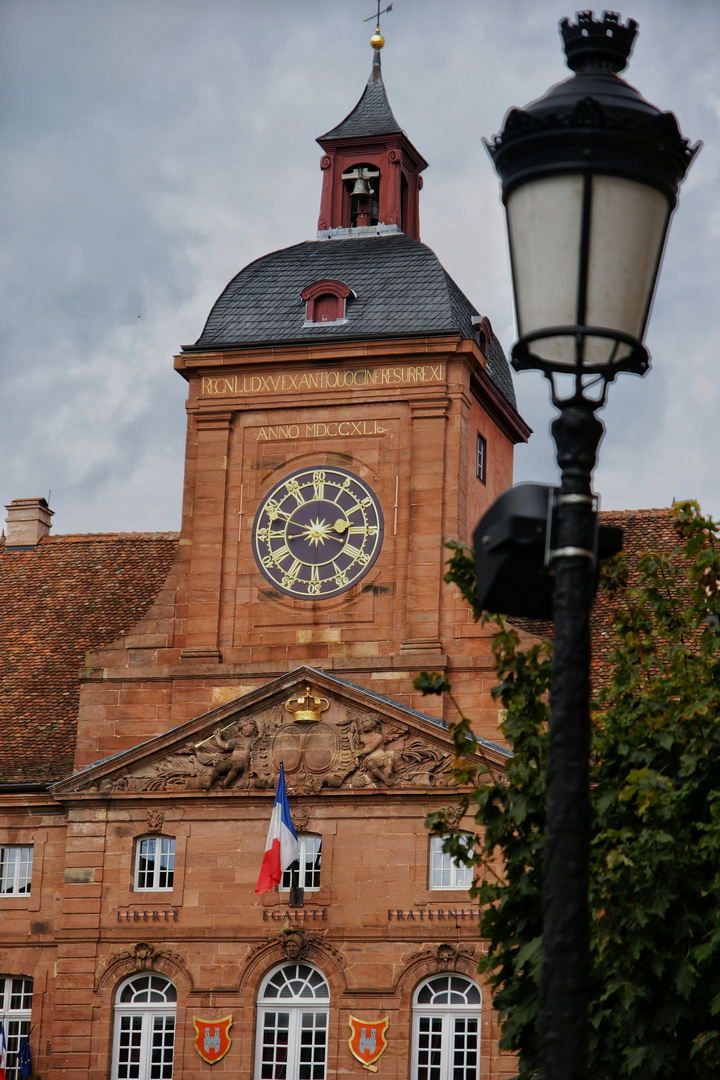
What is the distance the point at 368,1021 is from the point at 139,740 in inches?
289

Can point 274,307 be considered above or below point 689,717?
above

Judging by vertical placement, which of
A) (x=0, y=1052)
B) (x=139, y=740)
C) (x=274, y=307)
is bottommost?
(x=0, y=1052)

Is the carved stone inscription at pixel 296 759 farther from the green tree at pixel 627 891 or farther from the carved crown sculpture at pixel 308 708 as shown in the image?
the green tree at pixel 627 891

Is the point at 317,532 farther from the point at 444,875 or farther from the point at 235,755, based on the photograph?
the point at 444,875

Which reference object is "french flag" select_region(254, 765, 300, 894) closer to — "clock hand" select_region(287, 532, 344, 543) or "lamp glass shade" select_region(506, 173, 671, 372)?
"clock hand" select_region(287, 532, 344, 543)

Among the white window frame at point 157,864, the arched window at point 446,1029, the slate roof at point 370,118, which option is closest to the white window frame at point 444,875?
the arched window at point 446,1029

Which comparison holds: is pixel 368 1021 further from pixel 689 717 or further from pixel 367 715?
pixel 689 717

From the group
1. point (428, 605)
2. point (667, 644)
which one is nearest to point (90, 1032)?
point (428, 605)

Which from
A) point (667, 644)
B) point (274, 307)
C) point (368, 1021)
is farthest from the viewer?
point (274, 307)

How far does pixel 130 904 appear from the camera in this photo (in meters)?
38.2

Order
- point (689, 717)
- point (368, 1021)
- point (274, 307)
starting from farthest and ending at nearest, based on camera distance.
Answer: point (274, 307) → point (368, 1021) → point (689, 717)

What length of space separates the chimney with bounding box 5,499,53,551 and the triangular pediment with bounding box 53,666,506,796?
39.8ft

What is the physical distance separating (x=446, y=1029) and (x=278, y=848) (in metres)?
4.54

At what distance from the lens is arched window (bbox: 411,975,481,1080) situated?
36.5 metres
